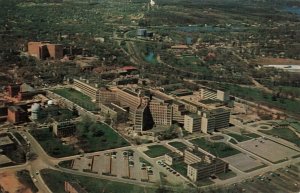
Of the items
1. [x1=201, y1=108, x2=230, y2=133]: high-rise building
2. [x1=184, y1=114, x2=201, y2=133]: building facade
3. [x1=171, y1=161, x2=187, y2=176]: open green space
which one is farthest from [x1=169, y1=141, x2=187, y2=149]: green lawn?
[x1=201, y1=108, x2=230, y2=133]: high-rise building

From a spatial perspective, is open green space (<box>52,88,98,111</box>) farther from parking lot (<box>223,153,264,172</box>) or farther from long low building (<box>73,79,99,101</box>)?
parking lot (<box>223,153,264,172</box>)

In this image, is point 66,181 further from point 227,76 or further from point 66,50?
point 66,50

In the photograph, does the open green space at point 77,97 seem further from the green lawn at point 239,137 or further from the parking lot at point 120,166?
the green lawn at point 239,137

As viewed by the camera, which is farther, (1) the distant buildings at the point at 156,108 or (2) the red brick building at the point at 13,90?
(2) the red brick building at the point at 13,90

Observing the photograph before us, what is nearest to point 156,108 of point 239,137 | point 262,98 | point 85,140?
point 85,140

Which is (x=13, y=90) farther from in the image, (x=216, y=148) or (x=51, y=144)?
(x=216, y=148)

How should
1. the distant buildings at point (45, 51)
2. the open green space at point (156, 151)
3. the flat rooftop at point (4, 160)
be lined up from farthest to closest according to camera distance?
the distant buildings at point (45, 51), the open green space at point (156, 151), the flat rooftop at point (4, 160)

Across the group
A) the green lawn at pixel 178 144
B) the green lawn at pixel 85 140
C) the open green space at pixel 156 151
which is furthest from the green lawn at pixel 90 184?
the green lawn at pixel 178 144

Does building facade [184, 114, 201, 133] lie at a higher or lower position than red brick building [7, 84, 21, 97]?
lower
